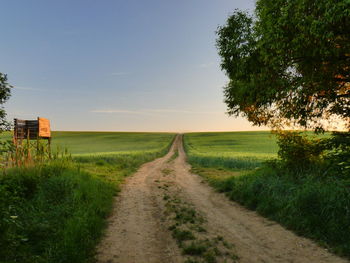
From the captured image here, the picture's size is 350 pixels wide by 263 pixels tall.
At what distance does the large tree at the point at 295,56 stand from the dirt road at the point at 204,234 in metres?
4.91

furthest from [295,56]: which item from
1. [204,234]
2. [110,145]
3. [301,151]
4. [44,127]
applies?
[110,145]

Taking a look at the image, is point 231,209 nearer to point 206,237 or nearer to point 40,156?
point 206,237

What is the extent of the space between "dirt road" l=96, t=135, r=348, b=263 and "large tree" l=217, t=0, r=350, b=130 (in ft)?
16.1

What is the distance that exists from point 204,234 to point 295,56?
7.25 metres

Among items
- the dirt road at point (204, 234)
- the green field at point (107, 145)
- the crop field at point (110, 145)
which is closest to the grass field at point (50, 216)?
the dirt road at point (204, 234)

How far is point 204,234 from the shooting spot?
716 cm

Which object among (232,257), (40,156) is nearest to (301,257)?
(232,257)

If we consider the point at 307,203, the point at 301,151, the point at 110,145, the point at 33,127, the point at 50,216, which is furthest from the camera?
the point at 110,145

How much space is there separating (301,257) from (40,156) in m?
13.6

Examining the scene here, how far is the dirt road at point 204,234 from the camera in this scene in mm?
5930

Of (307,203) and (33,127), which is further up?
(33,127)

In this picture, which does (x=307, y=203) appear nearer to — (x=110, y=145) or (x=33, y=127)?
(x=33, y=127)

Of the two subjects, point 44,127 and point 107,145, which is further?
point 107,145

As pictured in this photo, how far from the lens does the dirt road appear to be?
593cm
